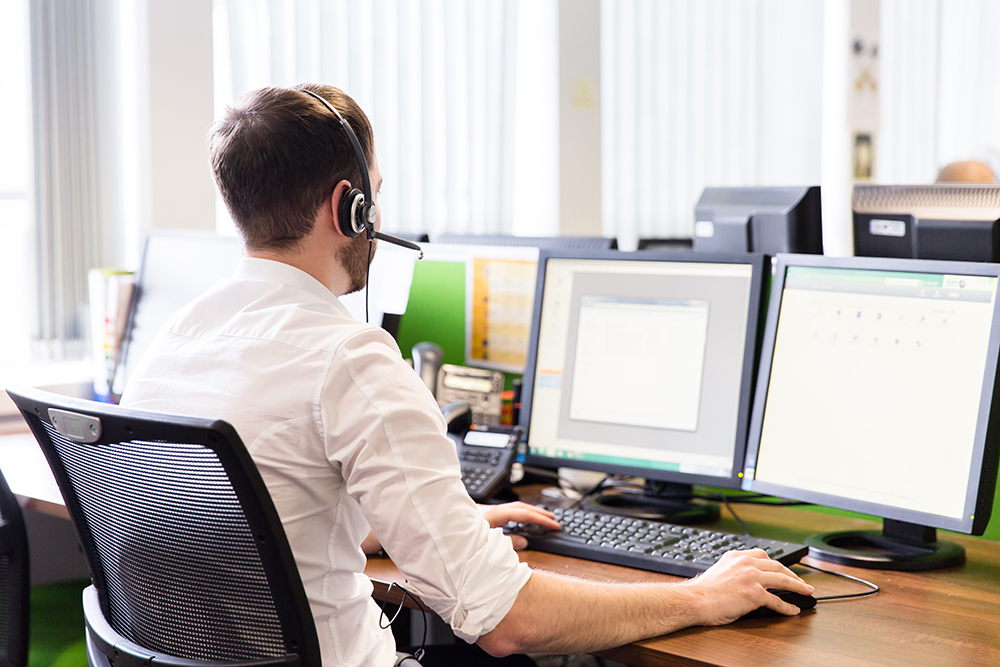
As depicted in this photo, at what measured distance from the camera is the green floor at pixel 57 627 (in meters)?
2.03

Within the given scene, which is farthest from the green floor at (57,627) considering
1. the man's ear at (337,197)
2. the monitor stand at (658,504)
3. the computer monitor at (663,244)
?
the computer monitor at (663,244)

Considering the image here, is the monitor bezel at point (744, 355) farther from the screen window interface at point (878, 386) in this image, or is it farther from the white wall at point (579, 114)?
the white wall at point (579, 114)

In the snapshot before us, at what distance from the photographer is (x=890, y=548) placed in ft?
4.58

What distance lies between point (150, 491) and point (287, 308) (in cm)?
24

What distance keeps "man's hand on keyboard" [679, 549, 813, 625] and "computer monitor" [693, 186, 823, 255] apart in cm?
74

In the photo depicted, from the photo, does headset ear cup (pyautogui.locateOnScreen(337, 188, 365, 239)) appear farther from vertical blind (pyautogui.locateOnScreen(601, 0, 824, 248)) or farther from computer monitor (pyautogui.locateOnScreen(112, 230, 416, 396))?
vertical blind (pyautogui.locateOnScreen(601, 0, 824, 248))

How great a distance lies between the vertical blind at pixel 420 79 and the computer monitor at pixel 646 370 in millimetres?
1957

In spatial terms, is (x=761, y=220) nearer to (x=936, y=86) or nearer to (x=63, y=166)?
(x=63, y=166)

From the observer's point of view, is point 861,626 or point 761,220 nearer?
point 861,626

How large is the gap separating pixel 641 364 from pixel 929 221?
509 millimetres

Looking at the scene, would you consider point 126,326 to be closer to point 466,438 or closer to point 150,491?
point 466,438

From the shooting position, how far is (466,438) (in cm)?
176

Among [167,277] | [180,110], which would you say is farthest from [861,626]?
[180,110]

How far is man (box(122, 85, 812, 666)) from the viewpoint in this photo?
37.7 inches
